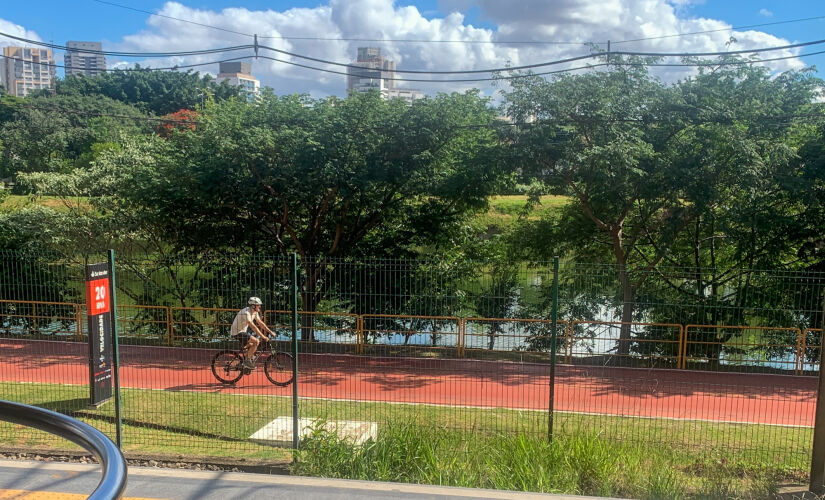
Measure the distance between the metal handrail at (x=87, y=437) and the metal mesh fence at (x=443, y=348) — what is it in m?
5.90

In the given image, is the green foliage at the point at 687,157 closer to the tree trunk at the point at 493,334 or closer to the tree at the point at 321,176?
the tree at the point at 321,176

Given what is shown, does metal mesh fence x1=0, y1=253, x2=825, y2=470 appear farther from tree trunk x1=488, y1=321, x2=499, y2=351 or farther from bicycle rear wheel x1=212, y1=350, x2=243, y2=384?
bicycle rear wheel x1=212, y1=350, x2=243, y2=384

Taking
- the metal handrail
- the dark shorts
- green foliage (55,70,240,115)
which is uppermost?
green foliage (55,70,240,115)

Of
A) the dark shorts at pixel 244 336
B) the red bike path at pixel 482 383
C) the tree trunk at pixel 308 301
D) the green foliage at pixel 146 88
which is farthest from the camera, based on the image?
the green foliage at pixel 146 88

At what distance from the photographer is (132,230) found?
54.5 ft

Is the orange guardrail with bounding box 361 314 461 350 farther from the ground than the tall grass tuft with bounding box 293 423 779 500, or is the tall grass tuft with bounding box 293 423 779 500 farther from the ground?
the orange guardrail with bounding box 361 314 461 350

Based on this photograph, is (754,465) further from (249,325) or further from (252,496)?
(249,325)

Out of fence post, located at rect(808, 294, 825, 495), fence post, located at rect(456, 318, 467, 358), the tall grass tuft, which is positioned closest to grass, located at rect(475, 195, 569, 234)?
fence post, located at rect(456, 318, 467, 358)

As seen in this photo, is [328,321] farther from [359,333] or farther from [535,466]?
[535,466]

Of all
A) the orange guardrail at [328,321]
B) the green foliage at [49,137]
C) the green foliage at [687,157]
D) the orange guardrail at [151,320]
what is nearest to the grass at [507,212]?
the green foliage at [687,157]

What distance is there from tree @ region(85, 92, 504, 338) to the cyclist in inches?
180

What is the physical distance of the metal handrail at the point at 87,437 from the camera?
1387 millimetres

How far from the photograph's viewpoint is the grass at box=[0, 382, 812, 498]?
6160 millimetres

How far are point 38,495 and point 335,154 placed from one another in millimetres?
10193
